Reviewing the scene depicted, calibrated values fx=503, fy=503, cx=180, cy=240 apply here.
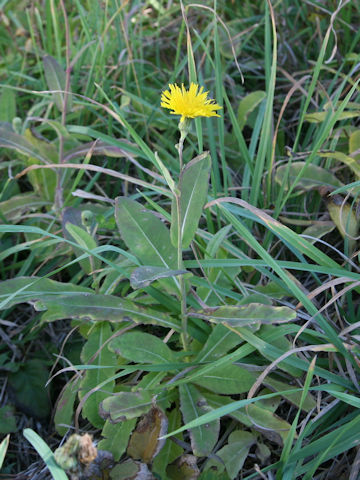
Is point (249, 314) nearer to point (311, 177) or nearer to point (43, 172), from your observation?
point (311, 177)

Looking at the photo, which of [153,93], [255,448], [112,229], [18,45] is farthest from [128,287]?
[18,45]

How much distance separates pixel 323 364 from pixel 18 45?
2161 mm

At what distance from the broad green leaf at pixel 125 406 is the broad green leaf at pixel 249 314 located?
0.24 metres

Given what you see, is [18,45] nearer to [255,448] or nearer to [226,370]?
[226,370]

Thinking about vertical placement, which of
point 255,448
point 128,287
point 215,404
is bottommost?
point 255,448

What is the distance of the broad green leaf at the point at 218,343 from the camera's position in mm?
1266

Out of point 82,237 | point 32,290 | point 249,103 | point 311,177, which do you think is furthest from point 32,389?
point 249,103

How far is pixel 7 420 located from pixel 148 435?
495 millimetres

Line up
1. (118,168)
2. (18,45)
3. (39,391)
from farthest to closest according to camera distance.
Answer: (18,45) → (118,168) → (39,391)

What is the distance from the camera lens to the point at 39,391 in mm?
1473

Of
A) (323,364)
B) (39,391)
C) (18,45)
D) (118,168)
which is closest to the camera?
(323,364)

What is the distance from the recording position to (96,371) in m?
1.29

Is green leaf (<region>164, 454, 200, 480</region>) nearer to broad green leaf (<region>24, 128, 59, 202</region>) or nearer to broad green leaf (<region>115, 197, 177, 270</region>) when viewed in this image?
broad green leaf (<region>115, 197, 177, 270</region>)

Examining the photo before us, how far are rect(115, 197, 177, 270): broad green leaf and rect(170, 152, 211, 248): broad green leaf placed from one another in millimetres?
117
